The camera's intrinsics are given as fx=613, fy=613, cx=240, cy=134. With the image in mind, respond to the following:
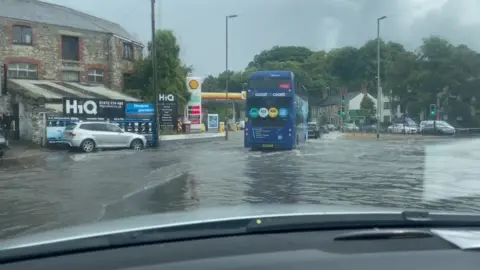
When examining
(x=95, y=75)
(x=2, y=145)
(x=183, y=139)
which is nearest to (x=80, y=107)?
(x=2, y=145)

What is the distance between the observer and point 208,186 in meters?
14.9

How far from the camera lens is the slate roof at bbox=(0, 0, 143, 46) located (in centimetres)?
3929

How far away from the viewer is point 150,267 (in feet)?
5.78

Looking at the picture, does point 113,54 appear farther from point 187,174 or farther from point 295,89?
point 187,174

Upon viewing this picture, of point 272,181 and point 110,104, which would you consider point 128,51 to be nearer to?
point 110,104

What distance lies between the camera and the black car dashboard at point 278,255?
178 centimetres

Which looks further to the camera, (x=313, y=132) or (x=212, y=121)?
(x=212, y=121)

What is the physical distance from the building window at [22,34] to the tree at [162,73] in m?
9.07

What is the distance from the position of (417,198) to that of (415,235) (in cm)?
1119

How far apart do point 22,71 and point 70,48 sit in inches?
163

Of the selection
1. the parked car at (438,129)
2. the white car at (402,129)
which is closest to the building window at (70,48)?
the parked car at (438,129)

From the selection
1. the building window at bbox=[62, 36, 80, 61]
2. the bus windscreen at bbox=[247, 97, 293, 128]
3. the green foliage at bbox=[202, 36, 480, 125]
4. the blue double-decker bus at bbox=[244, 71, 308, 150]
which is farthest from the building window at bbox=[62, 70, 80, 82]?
the green foliage at bbox=[202, 36, 480, 125]

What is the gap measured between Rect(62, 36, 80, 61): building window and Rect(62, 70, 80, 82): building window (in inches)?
35.0

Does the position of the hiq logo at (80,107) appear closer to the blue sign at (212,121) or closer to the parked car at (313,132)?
the parked car at (313,132)
